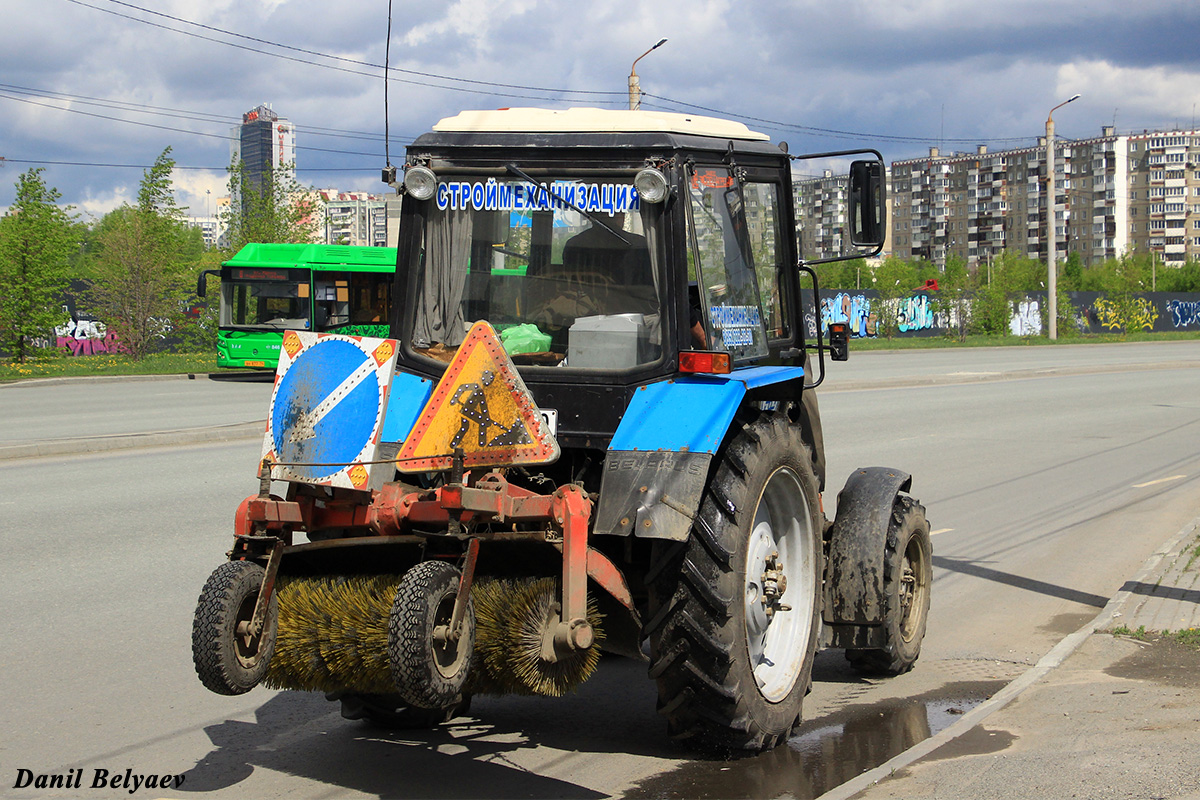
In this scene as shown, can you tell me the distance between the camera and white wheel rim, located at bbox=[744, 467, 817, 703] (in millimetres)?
4668

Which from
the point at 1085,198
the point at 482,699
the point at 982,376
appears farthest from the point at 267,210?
the point at 1085,198

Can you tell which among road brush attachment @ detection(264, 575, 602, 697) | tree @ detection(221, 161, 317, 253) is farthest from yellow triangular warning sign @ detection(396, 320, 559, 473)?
tree @ detection(221, 161, 317, 253)

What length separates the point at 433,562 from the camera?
359 cm

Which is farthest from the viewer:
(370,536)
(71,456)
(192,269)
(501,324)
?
(192,269)

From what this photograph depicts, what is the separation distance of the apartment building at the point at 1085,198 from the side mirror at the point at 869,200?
516 ft

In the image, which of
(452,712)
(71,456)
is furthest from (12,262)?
(452,712)

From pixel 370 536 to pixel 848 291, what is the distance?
49.4 meters

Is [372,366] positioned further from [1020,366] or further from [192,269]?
[192,269]

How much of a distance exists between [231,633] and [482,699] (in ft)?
6.28

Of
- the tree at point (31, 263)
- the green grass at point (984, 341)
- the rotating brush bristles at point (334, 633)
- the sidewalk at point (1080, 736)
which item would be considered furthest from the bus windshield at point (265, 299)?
the rotating brush bristles at point (334, 633)

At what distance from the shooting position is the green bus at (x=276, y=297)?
99.7 feet

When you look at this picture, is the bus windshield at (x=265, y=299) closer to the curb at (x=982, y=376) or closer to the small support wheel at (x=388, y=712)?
the curb at (x=982, y=376)

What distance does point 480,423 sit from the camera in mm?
4031

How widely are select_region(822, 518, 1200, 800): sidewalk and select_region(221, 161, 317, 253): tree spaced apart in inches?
1430
